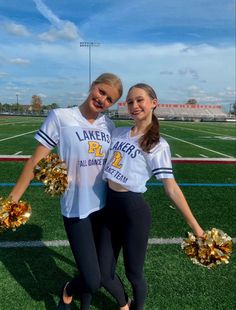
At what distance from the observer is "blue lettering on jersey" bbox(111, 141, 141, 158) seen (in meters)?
2.58

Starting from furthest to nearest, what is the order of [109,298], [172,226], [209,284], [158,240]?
1. [172,226]
2. [158,240]
3. [209,284]
4. [109,298]

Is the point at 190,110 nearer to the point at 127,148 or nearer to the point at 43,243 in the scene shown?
the point at 43,243

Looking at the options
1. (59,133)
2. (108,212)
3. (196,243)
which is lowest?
(196,243)

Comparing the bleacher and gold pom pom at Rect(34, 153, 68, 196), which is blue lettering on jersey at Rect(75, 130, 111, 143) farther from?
the bleacher

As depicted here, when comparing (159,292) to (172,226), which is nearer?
(159,292)

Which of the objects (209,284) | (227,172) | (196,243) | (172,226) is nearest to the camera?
(196,243)

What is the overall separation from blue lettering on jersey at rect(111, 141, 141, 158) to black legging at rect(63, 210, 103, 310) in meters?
0.50

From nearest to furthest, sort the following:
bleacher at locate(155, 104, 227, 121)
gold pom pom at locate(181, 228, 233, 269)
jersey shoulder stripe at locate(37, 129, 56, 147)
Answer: gold pom pom at locate(181, 228, 233, 269) < jersey shoulder stripe at locate(37, 129, 56, 147) < bleacher at locate(155, 104, 227, 121)

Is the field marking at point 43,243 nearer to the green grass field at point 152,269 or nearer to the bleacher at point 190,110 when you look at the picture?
the green grass field at point 152,269

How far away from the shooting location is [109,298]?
333 cm

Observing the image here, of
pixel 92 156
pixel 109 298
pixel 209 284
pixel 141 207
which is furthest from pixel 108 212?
pixel 209 284

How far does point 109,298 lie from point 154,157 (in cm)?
154

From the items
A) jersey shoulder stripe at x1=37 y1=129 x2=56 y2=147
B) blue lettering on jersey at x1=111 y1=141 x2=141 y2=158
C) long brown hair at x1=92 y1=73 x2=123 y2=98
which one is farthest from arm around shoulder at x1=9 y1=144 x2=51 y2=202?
long brown hair at x1=92 y1=73 x2=123 y2=98

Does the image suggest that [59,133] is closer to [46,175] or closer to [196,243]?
[46,175]
